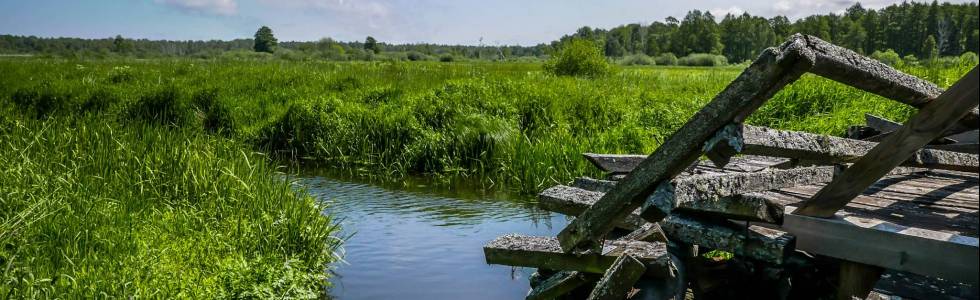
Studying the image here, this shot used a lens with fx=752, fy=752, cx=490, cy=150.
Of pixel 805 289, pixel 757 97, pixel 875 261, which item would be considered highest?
pixel 757 97

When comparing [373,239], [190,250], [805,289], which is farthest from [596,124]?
[805,289]

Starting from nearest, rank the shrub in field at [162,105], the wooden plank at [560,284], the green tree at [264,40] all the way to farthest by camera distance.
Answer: the wooden plank at [560,284] < the shrub in field at [162,105] < the green tree at [264,40]

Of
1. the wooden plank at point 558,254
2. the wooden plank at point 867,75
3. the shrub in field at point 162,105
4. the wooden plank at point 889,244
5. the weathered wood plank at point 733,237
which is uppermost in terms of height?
the wooden plank at point 867,75

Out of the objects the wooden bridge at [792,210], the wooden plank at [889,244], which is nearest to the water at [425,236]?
the wooden bridge at [792,210]

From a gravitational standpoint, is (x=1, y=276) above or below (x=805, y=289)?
below

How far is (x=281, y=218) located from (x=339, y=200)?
4714 mm

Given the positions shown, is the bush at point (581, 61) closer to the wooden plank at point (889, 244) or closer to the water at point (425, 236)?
the water at point (425, 236)

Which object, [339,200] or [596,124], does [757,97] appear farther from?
[596,124]

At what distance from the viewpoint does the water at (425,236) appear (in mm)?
8641

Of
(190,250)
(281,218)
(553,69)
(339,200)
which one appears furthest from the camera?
(553,69)

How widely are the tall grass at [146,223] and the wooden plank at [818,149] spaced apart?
15.2 feet

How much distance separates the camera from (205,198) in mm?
8891

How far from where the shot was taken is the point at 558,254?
5.03 metres

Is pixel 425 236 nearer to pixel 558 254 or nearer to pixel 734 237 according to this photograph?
pixel 558 254
